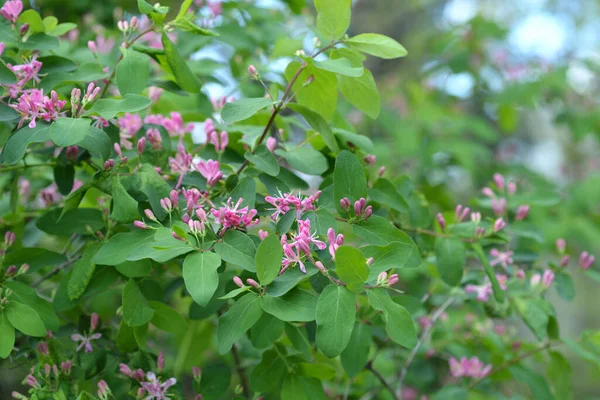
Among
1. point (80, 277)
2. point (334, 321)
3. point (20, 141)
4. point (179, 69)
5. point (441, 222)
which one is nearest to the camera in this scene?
point (334, 321)

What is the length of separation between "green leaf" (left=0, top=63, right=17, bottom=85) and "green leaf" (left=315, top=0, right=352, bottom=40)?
23.2 inches

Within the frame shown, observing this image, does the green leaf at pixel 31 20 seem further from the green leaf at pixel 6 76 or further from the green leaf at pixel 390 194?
the green leaf at pixel 390 194

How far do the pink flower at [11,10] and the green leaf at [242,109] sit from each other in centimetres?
50

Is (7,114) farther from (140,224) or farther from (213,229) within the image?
(213,229)

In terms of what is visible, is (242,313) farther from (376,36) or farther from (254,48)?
(254,48)

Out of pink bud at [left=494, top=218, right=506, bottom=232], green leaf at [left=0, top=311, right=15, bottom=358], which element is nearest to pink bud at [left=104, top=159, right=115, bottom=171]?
green leaf at [left=0, top=311, right=15, bottom=358]

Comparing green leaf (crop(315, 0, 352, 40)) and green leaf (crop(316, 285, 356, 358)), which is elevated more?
green leaf (crop(315, 0, 352, 40))

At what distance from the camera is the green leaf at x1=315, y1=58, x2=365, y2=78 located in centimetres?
102

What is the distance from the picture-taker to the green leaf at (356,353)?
1203 millimetres

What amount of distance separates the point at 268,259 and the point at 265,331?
219 millimetres

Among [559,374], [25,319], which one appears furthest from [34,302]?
[559,374]

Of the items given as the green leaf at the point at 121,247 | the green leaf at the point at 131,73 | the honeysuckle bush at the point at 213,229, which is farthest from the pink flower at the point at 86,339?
the green leaf at the point at 131,73

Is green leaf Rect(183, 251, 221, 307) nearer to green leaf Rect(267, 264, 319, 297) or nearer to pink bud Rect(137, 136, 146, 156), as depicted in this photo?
green leaf Rect(267, 264, 319, 297)

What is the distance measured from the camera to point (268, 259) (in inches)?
37.1
